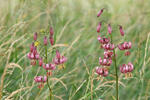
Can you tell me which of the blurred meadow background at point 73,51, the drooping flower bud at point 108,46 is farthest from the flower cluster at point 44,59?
the drooping flower bud at point 108,46

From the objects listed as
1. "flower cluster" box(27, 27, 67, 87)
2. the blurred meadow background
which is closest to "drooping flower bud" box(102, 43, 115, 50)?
the blurred meadow background

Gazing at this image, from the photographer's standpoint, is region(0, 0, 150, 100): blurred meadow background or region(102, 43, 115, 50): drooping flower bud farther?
region(0, 0, 150, 100): blurred meadow background

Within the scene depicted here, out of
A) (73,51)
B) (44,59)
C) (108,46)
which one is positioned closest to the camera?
(108,46)

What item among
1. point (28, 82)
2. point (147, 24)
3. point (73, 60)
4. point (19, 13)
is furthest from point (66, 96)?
point (147, 24)

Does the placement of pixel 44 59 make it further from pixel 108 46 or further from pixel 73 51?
pixel 73 51

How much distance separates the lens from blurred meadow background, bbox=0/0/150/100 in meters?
3.06

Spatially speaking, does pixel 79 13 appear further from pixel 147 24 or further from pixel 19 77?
pixel 19 77

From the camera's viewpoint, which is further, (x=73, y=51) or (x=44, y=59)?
(x=73, y=51)

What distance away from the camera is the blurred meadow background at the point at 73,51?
3061 mm

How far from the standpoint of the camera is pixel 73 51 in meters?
3.99

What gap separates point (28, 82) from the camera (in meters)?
3.26

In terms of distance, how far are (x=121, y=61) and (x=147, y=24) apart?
0.99 m

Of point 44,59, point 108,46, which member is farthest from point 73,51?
point 108,46

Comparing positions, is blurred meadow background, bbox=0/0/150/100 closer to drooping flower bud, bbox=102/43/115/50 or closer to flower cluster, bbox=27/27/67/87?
flower cluster, bbox=27/27/67/87
